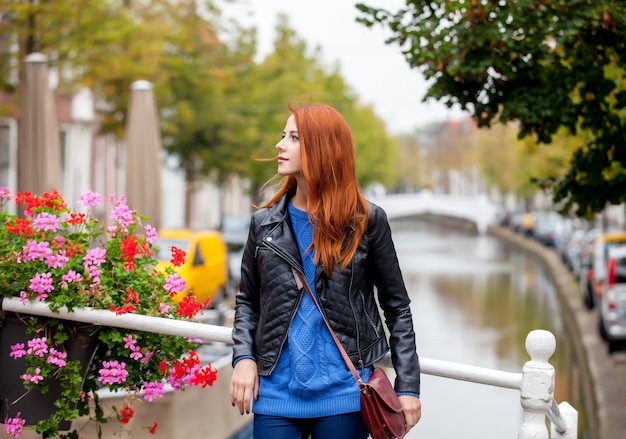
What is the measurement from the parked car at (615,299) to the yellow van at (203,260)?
6630 mm

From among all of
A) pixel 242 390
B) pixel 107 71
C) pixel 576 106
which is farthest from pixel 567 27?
pixel 107 71

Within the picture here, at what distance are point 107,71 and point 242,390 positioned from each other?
64.5 feet

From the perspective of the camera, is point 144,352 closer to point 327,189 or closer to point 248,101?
point 327,189

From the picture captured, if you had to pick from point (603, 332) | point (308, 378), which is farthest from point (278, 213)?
point (603, 332)

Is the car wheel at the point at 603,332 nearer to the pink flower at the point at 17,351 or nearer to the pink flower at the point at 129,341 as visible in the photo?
the pink flower at the point at 129,341

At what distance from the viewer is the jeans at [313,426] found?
3.30 m

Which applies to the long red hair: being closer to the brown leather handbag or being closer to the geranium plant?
the brown leather handbag

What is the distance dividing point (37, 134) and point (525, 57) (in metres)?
8.53

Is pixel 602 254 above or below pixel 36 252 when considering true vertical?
below

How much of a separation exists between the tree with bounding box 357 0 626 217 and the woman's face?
10.5ft

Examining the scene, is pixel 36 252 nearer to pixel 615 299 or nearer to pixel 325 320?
pixel 325 320

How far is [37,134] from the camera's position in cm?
1401

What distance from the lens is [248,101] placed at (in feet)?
125

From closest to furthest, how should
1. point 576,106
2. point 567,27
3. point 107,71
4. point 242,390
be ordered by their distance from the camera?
point 242,390 < point 567,27 < point 576,106 < point 107,71
